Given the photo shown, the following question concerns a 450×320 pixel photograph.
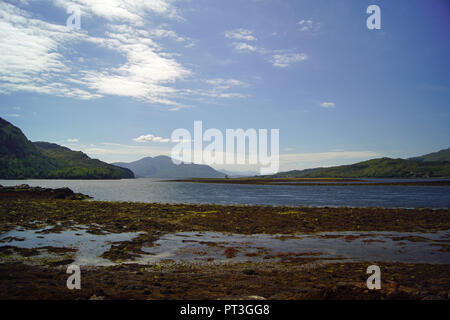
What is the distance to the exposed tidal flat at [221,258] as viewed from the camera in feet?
33.1

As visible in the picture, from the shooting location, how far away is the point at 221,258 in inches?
639

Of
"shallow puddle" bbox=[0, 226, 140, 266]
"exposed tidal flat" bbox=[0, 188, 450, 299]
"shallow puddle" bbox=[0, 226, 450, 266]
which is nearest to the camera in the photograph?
"exposed tidal flat" bbox=[0, 188, 450, 299]

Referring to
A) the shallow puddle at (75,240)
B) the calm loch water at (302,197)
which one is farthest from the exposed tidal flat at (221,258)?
the calm loch water at (302,197)

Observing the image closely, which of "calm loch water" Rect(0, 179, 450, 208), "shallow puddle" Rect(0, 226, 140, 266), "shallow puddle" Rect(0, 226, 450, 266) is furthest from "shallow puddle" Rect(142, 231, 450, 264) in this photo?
"calm loch water" Rect(0, 179, 450, 208)

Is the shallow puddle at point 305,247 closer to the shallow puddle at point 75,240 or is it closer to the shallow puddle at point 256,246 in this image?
the shallow puddle at point 256,246

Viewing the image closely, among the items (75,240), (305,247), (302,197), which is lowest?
(302,197)

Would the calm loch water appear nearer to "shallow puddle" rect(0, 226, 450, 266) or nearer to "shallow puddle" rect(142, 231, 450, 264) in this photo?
"shallow puddle" rect(142, 231, 450, 264)

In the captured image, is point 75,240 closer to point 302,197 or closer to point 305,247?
point 305,247

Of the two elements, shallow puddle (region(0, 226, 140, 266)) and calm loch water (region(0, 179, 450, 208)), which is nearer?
shallow puddle (region(0, 226, 140, 266))

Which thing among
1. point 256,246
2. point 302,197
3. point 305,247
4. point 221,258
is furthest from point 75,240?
point 302,197

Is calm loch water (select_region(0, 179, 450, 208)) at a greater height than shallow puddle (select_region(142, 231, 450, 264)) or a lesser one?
lesser

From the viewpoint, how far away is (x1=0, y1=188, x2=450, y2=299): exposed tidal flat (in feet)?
33.1

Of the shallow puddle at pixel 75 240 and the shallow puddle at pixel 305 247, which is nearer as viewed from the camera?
the shallow puddle at pixel 75 240
